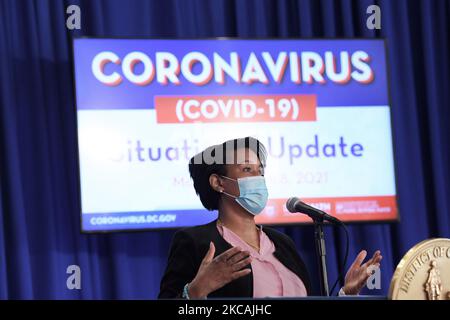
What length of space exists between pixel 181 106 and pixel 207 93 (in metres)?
0.15

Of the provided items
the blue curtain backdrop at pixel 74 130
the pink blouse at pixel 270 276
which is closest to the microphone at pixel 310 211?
the pink blouse at pixel 270 276

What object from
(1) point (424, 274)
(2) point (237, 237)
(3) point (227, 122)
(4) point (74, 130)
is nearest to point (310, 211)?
(2) point (237, 237)

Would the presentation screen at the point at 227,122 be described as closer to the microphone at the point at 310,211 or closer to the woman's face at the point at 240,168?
the woman's face at the point at 240,168

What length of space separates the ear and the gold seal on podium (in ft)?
6.24

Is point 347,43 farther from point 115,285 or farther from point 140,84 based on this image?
point 115,285

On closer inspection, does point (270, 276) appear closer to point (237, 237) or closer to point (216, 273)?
point (237, 237)

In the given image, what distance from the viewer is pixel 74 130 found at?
3.96 m

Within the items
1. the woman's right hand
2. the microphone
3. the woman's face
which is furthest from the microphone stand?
the woman's face

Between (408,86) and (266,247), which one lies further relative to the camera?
(408,86)

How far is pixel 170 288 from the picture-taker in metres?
3.04
